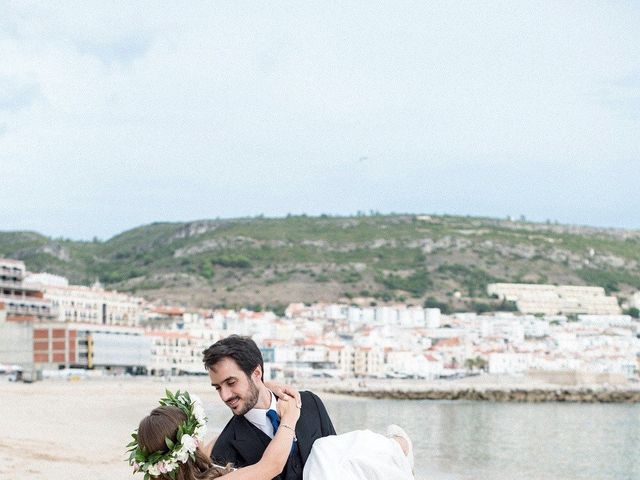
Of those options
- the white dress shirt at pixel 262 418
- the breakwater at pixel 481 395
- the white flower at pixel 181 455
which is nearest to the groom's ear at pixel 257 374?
the white dress shirt at pixel 262 418

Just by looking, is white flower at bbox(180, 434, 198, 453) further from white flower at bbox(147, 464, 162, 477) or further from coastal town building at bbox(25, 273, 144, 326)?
coastal town building at bbox(25, 273, 144, 326)

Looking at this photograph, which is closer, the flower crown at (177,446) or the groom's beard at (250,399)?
the flower crown at (177,446)

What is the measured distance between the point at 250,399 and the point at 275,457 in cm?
22

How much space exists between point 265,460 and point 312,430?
27 cm

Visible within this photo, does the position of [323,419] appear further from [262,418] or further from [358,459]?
[358,459]

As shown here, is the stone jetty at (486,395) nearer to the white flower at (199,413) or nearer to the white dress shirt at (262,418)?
the white dress shirt at (262,418)

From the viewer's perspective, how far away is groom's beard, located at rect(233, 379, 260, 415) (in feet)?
12.0

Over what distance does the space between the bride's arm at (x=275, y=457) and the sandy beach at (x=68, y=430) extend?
9.42 meters

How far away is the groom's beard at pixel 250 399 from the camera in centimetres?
→ 365

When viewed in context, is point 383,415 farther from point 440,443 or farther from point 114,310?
point 114,310

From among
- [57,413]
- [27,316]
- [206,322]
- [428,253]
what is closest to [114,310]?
[206,322]

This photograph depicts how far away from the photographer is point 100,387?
54.2 meters

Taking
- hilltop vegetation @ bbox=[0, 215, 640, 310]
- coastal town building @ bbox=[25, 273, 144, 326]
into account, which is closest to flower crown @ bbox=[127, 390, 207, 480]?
coastal town building @ bbox=[25, 273, 144, 326]

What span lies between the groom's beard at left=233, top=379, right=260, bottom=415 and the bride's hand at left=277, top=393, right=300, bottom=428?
9 cm
